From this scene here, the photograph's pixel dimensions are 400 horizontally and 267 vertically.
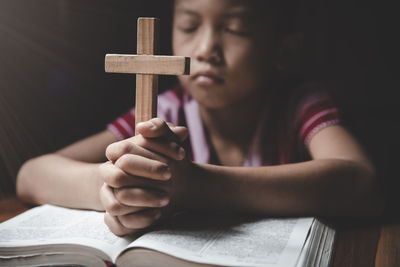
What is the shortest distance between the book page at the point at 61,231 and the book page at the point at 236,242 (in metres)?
0.05

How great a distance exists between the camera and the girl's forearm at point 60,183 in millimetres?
701

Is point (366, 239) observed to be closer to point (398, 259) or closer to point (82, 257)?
point (398, 259)

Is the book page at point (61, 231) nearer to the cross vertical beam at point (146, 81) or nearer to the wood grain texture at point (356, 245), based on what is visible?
the cross vertical beam at point (146, 81)

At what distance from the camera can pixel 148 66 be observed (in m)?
0.57

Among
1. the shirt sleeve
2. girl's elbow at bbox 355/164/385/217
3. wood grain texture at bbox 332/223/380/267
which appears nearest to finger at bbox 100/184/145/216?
wood grain texture at bbox 332/223/380/267

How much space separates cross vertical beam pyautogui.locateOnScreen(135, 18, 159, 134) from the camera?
57 centimetres

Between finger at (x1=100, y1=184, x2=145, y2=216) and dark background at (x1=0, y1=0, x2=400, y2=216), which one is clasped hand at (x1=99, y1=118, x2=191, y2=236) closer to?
finger at (x1=100, y1=184, x2=145, y2=216)

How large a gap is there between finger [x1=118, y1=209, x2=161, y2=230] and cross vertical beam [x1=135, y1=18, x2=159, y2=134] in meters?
0.13

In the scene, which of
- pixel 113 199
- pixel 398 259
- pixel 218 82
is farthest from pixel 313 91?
pixel 113 199

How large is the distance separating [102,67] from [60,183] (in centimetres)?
57

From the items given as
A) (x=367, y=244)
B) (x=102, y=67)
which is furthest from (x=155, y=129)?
(x=102, y=67)

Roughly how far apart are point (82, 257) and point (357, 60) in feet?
3.55

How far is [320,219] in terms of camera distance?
67 cm

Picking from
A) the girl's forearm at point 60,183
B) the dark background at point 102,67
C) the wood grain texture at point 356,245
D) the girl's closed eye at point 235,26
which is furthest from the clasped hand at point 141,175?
the dark background at point 102,67
